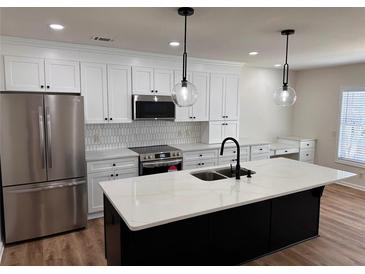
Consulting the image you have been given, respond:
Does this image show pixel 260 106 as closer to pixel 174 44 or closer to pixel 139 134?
pixel 139 134

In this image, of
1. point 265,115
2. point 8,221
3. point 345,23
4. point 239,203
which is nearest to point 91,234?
point 8,221

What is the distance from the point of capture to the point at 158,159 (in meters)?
3.98

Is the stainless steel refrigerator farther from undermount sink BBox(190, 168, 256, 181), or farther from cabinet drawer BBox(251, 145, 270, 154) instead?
cabinet drawer BBox(251, 145, 270, 154)

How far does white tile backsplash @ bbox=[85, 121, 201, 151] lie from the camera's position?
4137 millimetres

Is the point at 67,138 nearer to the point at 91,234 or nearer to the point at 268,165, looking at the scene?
the point at 91,234

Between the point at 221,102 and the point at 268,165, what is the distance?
6.16 ft

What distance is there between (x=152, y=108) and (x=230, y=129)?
1.71m

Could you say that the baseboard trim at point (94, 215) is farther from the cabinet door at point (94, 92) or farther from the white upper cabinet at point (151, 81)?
the white upper cabinet at point (151, 81)

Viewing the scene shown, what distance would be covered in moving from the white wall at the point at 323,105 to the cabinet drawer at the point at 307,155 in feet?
0.41

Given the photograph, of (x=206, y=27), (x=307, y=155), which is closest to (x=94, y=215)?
(x=206, y=27)

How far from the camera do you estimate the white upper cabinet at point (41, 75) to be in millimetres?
3195

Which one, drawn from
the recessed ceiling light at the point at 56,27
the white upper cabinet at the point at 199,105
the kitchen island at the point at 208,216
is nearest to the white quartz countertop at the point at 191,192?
the kitchen island at the point at 208,216

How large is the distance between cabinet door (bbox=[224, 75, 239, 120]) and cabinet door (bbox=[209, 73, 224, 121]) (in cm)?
10

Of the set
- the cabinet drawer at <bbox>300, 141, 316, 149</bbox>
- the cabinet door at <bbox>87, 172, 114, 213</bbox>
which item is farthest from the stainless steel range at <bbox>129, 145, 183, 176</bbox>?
the cabinet drawer at <bbox>300, 141, 316, 149</bbox>
